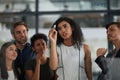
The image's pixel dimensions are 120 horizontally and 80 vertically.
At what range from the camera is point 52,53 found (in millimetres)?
1473

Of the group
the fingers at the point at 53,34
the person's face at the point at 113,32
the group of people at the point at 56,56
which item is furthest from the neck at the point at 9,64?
the person's face at the point at 113,32

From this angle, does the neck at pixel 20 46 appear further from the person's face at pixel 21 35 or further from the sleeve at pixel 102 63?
the sleeve at pixel 102 63

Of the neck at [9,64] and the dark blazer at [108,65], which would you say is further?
the neck at [9,64]

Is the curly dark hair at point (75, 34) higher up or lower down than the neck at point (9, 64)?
higher up

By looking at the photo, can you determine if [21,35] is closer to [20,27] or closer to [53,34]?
[20,27]

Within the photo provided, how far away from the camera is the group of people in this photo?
1.48m

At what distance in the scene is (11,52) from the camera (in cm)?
161

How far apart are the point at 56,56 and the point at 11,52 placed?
31 centimetres

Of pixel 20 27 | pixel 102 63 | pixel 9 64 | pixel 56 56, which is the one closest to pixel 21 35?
pixel 20 27

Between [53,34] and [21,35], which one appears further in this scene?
[21,35]

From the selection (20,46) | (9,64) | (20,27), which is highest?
(20,27)

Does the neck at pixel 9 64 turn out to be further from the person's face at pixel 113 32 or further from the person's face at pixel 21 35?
the person's face at pixel 113 32

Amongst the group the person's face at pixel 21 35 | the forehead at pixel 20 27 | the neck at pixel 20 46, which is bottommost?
the neck at pixel 20 46

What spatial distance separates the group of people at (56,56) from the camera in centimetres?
148
